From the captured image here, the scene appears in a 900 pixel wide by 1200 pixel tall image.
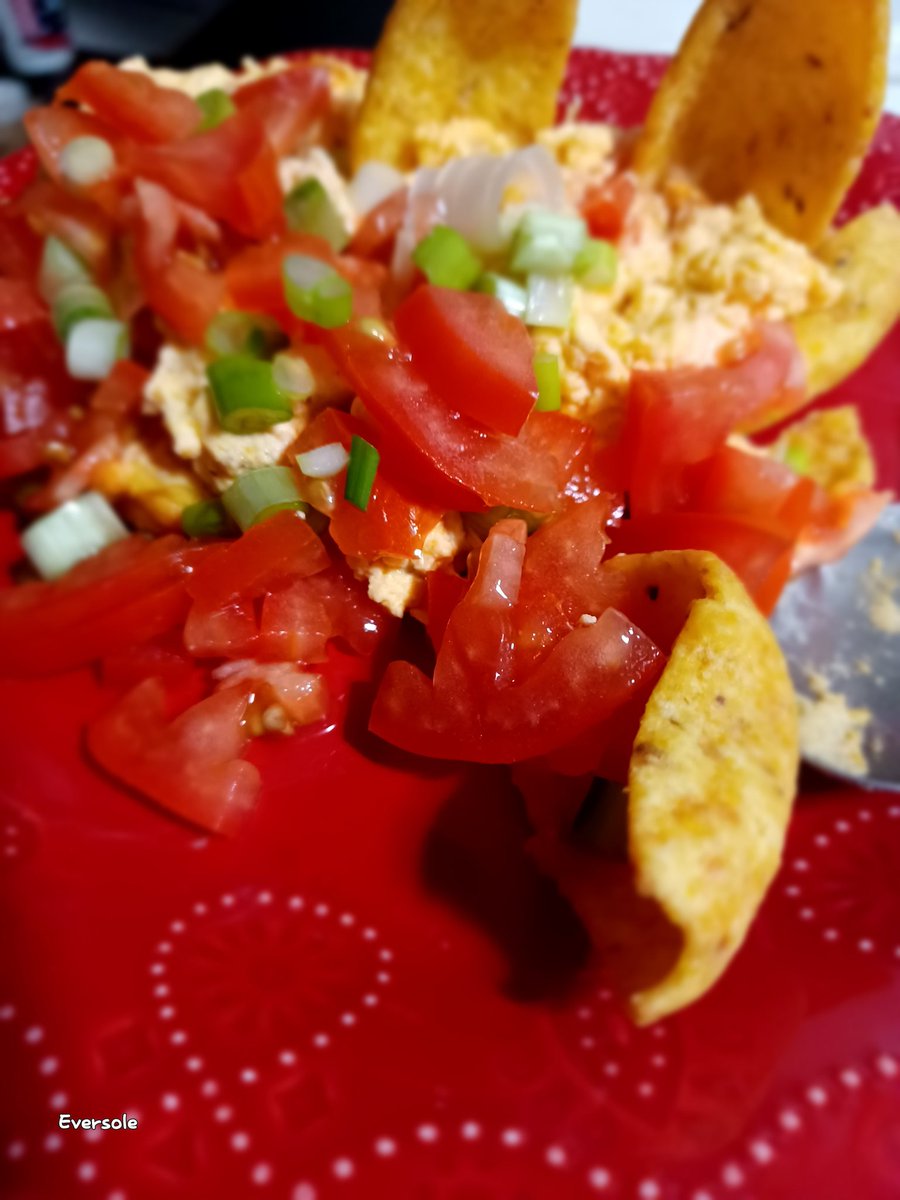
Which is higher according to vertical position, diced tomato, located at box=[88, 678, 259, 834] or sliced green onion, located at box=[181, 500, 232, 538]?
sliced green onion, located at box=[181, 500, 232, 538]

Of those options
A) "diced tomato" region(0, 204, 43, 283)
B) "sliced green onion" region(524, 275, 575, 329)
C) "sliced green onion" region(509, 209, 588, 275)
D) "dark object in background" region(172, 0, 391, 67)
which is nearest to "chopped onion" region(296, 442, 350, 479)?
"sliced green onion" region(524, 275, 575, 329)

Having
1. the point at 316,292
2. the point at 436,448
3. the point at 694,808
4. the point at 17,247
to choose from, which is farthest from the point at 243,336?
the point at 694,808

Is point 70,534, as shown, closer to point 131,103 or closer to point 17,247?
point 17,247

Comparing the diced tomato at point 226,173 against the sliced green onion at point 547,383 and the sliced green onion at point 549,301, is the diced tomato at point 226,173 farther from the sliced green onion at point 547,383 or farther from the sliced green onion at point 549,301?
the sliced green onion at point 547,383

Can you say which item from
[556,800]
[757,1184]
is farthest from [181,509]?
[757,1184]

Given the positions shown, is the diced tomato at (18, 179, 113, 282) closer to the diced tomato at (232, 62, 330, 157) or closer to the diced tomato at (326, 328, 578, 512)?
the diced tomato at (232, 62, 330, 157)

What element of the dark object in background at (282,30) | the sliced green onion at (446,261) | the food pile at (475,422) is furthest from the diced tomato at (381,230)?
the dark object in background at (282,30)
